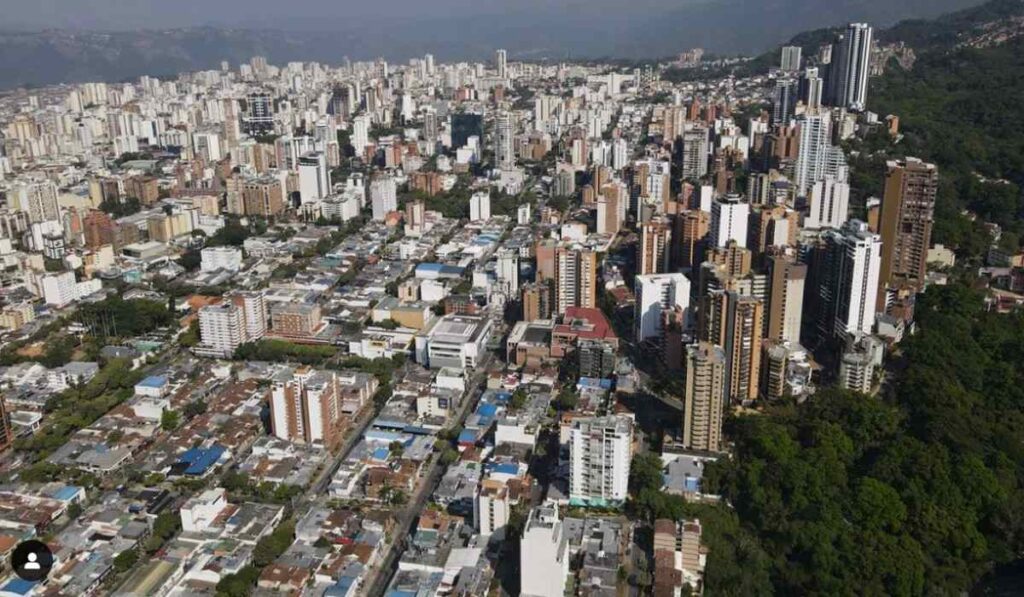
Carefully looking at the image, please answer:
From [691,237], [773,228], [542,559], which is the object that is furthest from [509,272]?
[542,559]

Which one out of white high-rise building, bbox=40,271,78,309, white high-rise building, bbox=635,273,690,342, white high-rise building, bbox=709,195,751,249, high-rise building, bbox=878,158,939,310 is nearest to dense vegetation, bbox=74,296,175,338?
white high-rise building, bbox=40,271,78,309

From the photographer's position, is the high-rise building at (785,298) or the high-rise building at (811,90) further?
the high-rise building at (811,90)

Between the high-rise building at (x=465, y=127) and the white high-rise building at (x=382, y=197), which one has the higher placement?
the high-rise building at (x=465, y=127)

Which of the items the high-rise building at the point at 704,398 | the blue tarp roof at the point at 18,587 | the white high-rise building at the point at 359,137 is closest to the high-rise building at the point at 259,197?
the white high-rise building at the point at 359,137

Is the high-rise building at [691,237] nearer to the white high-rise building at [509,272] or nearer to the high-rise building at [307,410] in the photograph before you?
the white high-rise building at [509,272]

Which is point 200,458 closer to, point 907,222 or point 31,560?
point 31,560

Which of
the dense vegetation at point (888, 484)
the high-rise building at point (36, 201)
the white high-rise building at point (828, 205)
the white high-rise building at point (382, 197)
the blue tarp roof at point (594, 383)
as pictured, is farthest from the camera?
the white high-rise building at point (382, 197)
